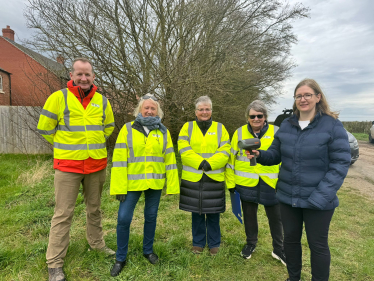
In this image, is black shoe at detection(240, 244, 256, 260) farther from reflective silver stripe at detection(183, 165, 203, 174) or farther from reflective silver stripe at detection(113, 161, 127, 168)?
reflective silver stripe at detection(113, 161, 127, 168)

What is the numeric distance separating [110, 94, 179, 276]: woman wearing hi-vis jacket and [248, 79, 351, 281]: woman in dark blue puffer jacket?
140 centimetres

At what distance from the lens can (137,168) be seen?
8.96 ft

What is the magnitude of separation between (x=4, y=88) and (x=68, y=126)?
68.2 feet

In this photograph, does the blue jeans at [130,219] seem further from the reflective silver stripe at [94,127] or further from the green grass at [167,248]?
the reflective silver stripe at [94,127]

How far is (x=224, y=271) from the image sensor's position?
2.86m

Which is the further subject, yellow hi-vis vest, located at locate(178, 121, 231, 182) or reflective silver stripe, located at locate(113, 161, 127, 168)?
yellow hi-vis vest, located at locate(178, 121, 231, 182)

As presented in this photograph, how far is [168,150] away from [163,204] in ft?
8.44

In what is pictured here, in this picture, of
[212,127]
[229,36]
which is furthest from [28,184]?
[229,36]

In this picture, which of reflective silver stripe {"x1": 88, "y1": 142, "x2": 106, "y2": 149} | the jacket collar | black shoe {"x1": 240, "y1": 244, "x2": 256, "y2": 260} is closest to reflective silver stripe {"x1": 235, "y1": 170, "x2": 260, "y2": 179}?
black shoe {"x1": 240, "y1": 244, "x2": 256, "y2": 260}

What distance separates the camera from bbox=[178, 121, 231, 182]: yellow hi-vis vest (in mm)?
2980

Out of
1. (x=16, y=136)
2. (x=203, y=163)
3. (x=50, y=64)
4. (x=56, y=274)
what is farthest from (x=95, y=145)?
(x=16, y=136)

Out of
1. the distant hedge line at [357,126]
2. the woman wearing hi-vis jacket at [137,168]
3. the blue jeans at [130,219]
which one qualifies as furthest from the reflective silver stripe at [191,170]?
the distant hedge line at [357,126]

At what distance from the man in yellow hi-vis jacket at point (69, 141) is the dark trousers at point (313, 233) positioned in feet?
7.40

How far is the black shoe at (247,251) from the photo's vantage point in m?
3.14
